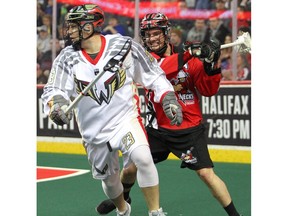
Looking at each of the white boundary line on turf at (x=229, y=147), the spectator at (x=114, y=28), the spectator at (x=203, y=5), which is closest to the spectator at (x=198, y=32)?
the spectator at (x=203, y=5)

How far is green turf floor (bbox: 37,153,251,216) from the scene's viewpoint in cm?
618

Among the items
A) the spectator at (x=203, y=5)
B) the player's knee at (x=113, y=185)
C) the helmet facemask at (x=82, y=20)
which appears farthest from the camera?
the spectator at (x=203, y=5)

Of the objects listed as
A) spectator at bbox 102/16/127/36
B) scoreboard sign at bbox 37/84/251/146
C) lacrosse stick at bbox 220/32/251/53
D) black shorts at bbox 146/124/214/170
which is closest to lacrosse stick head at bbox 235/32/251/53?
lacrosse stick at bbox 220/32/251/53

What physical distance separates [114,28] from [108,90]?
16.7 feet

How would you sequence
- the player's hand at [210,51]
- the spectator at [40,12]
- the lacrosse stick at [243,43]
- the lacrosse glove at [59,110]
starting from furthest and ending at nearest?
the spectator at [40,12]
the lacrosse stick at [243,43]
the player's hand at [210,51]
the lacrosse glove at [59,110]

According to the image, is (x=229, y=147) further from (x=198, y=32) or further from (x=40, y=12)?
(x=40, y=12)

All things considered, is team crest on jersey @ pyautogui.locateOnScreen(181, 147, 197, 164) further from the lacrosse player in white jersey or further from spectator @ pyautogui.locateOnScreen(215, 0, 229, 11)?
spectator @ pyautogui.locateOnScreen(215, 0, 229, 11)

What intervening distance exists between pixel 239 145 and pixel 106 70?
4.21m

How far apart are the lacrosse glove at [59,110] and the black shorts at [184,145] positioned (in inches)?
38.5

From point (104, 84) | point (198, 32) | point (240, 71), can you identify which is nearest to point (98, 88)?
point (104, 84)

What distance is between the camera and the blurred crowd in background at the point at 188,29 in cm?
905

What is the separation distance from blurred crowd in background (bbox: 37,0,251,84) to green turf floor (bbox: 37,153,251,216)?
1.20 m

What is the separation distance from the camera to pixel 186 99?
221 inches

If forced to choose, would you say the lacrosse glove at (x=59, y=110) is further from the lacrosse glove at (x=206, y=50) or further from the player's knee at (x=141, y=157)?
the lacrosse glove at (x=206, y=50)
